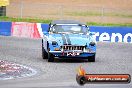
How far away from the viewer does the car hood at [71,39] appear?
19486 millimetres

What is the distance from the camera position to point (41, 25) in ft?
111

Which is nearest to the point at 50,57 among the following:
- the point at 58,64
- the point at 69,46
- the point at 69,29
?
the point at 58,64

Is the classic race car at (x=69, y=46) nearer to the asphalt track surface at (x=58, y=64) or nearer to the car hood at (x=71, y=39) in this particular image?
the car hood at (x=71, y=39)

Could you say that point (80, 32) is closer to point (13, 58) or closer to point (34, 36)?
point (13, 58)

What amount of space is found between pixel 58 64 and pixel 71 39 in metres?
1.03

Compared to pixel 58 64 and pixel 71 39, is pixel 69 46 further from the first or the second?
Answer: pixel 58 64

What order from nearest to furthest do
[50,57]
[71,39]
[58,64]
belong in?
1. [58,64]
2. [71,39]
3. [50,57]

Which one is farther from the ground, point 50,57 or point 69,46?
point 69,46

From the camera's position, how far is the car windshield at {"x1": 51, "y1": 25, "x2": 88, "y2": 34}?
826 inches

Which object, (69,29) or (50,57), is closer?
(50,57)

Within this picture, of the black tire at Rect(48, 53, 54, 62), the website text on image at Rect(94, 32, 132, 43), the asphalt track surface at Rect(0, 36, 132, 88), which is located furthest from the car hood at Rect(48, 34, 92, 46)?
the website text on image at Rect(94, 32, 132, 43)

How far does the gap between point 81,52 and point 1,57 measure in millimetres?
→ 3775

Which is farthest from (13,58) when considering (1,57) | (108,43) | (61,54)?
(108,43)

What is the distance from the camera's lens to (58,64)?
19422 mm
